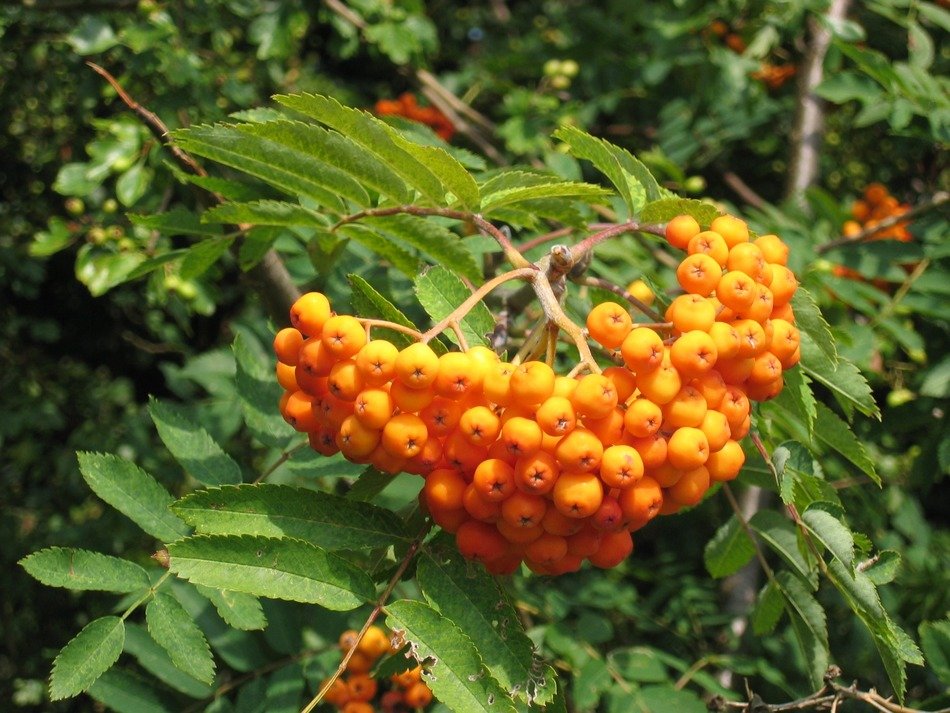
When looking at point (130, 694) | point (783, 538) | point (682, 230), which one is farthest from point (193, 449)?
point (783, 538)

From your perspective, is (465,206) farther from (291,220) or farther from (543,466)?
(543,466)

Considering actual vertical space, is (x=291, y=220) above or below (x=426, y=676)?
above

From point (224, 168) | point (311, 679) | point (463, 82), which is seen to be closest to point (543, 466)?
point (311, 679)

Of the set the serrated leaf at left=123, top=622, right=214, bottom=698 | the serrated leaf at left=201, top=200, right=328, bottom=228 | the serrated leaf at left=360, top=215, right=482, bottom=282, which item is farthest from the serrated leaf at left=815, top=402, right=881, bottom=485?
the serrated leaf at left=123, top=622, right=214, bottom=698

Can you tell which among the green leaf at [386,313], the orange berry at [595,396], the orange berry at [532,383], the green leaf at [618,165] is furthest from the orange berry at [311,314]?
the green leaf at [618,165]

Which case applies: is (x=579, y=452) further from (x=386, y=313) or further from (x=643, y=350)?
(x=386, y=313)

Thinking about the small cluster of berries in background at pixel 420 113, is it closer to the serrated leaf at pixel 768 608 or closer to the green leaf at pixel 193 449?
the green leaf at pixel 193 449

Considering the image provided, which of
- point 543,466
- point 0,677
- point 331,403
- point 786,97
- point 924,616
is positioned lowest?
point 0,677

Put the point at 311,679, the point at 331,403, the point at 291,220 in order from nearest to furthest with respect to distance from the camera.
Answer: the point at 331,403, the point at 291,220, the point at 311,679
